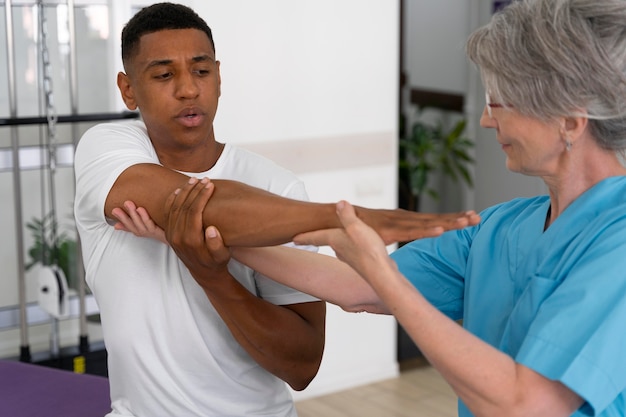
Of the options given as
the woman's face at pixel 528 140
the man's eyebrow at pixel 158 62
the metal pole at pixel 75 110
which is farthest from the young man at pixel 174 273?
the metal pole at pixel 75 110

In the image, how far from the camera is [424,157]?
543cm

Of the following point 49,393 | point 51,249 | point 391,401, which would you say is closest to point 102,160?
point 49,393

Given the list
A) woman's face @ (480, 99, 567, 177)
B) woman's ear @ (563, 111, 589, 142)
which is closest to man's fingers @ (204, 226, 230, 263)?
woman's face @ (480, 99, 567, 177)

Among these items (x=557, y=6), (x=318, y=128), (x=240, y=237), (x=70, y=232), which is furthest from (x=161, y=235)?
(x=318, y=128)

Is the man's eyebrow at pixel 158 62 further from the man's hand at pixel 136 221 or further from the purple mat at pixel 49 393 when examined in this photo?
the purple mat at pixel 49 393

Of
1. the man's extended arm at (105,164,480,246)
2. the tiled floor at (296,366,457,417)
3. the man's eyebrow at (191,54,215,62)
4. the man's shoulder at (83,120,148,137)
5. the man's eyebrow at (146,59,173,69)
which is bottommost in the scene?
the tiled floor at (296,366,457,417)

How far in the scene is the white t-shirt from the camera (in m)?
1.64

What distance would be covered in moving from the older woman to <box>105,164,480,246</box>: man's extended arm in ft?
0.11

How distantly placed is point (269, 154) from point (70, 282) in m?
0.84

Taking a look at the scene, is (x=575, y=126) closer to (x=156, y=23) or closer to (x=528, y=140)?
(x=528, y=140)

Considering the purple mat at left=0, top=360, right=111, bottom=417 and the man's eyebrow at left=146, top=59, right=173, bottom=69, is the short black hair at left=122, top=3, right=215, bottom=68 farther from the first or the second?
the purple mat at left=0, top=360, right=111, bottom=417

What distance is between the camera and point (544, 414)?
4.07ft

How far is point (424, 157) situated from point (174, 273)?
3.90 meters

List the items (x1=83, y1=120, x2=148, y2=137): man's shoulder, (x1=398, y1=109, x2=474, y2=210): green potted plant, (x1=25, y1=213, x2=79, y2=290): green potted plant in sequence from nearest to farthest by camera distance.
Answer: (x1=83, y1=120, x2=148, y2=137): man's shoulder < (x1=25, y1=213, x2=79, y2=290): green potted plant < (x1=398, y1=109, x2=474, y2=210): green potted plant
